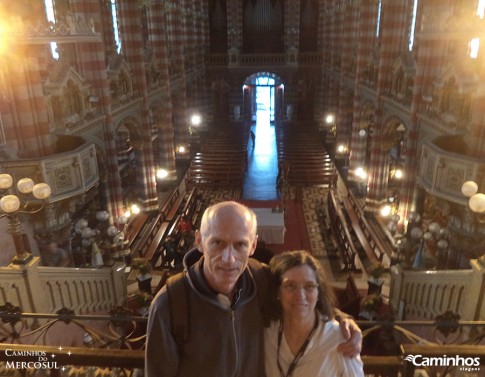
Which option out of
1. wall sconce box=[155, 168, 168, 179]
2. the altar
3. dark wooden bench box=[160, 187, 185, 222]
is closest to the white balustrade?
the altar

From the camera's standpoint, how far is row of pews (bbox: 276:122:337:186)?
21.2 m

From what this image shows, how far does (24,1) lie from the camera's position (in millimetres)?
9141

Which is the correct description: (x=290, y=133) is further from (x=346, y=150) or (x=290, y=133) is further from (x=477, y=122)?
(x=477, y=122)

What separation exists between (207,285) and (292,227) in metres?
14.0

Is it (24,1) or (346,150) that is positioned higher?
(24,1)

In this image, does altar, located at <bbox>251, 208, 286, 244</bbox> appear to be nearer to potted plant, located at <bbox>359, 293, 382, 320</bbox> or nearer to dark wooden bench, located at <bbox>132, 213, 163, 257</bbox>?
dark wooden bench, located at <bbox>132, 213, 163, 257</bbox>

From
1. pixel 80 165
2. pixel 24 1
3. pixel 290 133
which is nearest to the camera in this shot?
pixel 24 1

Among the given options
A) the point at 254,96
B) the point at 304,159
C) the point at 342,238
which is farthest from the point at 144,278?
the point at 254,96

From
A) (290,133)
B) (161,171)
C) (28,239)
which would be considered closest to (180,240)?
(28,239)

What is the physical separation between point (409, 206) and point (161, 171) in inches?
435

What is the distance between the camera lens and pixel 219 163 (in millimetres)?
22547

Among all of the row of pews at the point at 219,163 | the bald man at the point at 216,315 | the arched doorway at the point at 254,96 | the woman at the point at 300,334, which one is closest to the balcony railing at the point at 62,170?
the bald man at the point at 216,315

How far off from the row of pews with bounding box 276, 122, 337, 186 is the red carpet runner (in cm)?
266

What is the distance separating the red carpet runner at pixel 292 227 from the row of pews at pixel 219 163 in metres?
3.41
